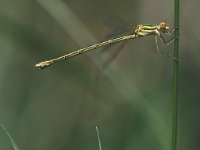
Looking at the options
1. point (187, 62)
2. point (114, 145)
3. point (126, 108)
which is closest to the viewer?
point (114, 145)

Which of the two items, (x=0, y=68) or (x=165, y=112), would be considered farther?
(x=0, y=68)

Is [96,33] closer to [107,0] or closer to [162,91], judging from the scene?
[107,0]

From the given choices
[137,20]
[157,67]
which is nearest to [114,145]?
[157,67]

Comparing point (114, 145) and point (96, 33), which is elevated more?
point (96, 33)

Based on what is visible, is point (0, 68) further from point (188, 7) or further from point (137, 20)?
point (188, 7)

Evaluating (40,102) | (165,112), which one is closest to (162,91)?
(165,112)

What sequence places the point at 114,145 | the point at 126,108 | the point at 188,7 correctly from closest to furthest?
the point at 114,145, the point at 126,108, the point at 188,7

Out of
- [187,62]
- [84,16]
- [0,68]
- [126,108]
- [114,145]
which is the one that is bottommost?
[114,145]
